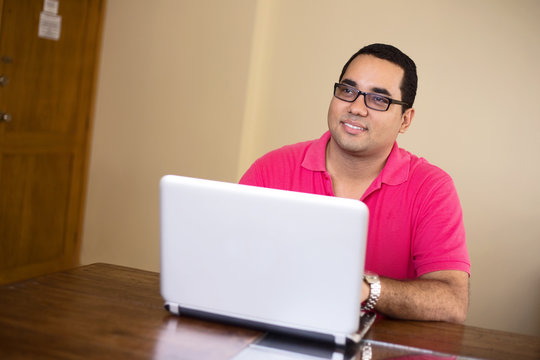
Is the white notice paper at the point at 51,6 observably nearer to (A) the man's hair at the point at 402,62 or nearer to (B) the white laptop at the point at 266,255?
(A) the man's hair at the point at 402,62

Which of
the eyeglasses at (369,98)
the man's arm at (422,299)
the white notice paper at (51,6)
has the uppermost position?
the white notice paper at (51,6)

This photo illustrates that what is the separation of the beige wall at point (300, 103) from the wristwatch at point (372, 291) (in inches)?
87.9

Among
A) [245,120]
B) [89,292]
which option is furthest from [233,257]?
[245,120]

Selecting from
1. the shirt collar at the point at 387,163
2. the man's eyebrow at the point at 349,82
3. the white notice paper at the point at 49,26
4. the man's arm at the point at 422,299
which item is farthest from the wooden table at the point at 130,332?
the white notice paper at the point at 49,26

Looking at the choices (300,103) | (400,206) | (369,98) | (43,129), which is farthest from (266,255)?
(43,129)

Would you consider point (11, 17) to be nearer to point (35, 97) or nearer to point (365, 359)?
point (35, 97)

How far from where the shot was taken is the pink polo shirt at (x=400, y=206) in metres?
1.86

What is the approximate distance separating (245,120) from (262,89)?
255mm

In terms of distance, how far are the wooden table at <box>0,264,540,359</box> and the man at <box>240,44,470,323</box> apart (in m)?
0.37

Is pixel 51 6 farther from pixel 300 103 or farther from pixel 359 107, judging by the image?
pixel 359 107

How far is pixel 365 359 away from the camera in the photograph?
1225 mm

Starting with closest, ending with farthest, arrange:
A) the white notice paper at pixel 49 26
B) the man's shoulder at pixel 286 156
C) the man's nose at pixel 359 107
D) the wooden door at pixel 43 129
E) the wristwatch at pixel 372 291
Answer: the wristwatch at pixel 372 291 → the man's nose at pixel 359 107 → the man's shoulder at pixel 286 156 → the wooden door at pixel 43 129 → the white notice paper at pixel 49 26

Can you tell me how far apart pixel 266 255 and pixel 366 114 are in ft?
3.05

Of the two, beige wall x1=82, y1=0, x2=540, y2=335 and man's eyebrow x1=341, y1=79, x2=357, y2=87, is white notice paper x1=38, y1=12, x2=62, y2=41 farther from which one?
man's eyebrow x1=341, y1=79, x2=357, y2=87
